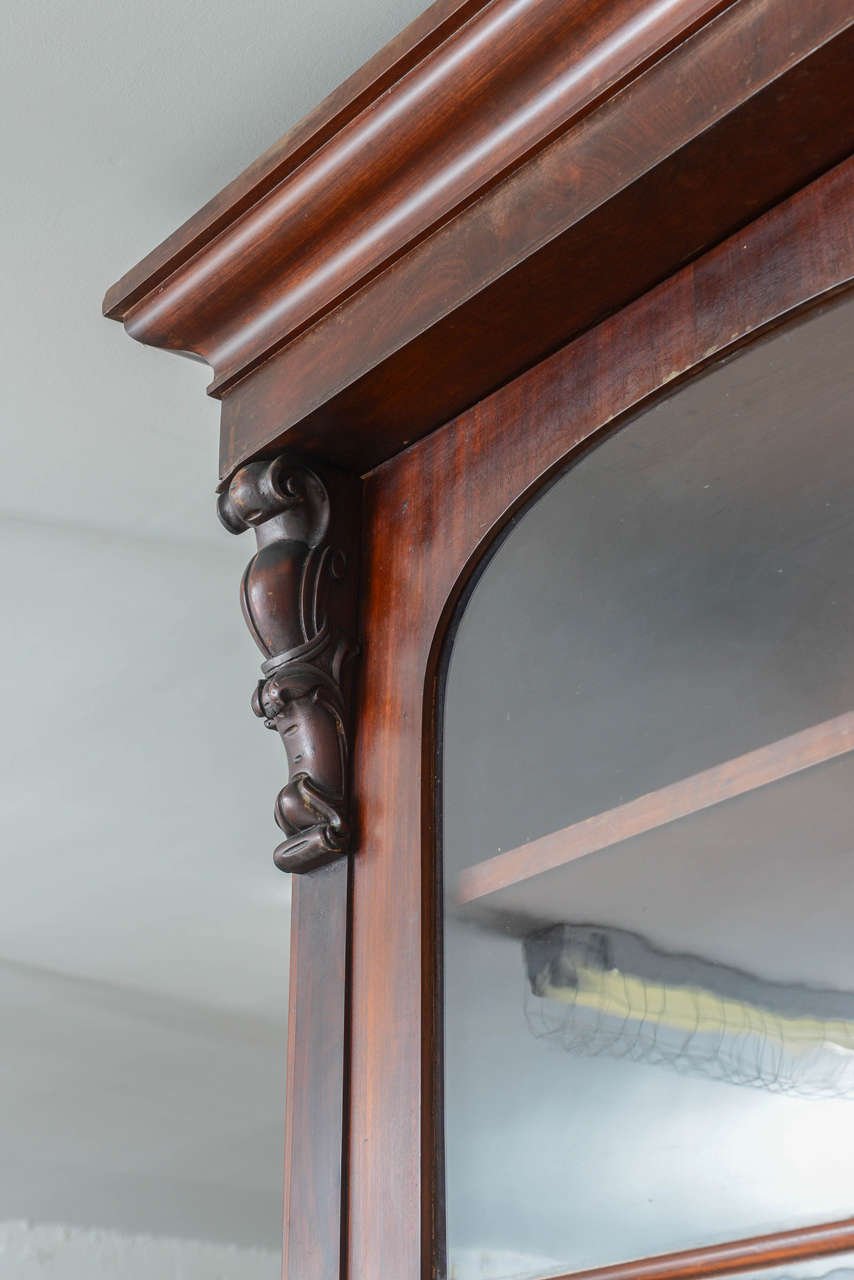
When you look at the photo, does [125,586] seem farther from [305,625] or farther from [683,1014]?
[683,1014]

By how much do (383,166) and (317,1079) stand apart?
38 cm

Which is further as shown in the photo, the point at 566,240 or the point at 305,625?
the point at 305,625

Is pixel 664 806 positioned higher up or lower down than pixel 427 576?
lower down

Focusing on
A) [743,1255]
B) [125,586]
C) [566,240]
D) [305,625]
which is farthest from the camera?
[125,586]

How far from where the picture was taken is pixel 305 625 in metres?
0.70

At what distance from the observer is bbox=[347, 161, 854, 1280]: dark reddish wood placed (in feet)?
1.85

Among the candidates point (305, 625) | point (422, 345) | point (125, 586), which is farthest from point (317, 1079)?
point (125, 586)

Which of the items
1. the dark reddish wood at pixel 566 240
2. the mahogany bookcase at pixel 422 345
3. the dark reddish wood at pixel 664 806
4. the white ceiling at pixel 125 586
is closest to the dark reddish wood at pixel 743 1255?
the mahogany bookcase at pixel 422 345

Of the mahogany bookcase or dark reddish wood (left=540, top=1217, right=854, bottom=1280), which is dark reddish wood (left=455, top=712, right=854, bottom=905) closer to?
the mahogany bookcase

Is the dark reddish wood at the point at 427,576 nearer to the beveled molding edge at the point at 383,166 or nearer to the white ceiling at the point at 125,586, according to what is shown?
the beveled molding edge at the point at 383,166

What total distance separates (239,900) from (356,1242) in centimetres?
195

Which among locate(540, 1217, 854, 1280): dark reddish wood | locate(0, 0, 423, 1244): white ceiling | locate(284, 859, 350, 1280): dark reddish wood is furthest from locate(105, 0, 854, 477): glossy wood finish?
locate(540, 1217, 854, 1280): dark reddish wood

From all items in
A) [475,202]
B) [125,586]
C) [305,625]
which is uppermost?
[125,586]

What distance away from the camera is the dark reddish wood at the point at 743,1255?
1.49 feet
